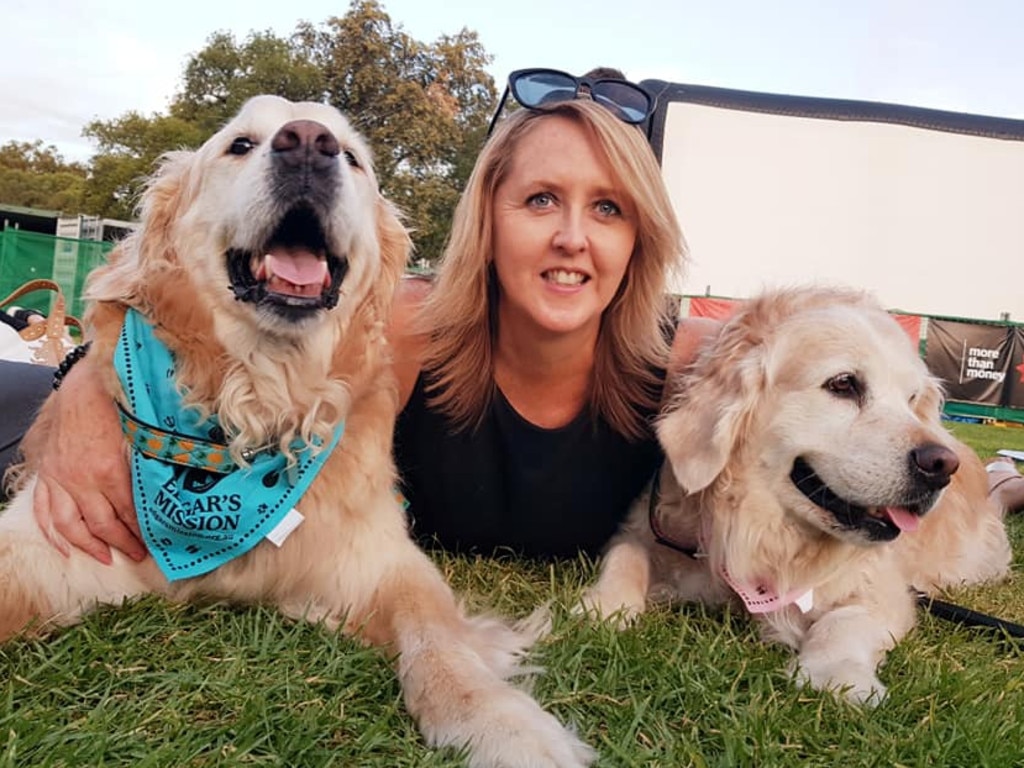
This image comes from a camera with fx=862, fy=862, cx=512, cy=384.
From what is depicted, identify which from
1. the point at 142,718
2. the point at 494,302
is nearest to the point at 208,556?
the point at 142,718

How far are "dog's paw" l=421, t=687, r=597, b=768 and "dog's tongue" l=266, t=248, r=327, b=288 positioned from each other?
1170 millimetres

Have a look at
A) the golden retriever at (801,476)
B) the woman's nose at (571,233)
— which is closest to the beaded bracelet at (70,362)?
the woman's nose at (571,233)

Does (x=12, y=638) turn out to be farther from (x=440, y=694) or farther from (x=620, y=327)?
(x=620, y=327)

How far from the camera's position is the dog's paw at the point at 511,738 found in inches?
62.1

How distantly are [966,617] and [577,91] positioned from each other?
2.13 meters

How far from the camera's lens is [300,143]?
7.06 feet

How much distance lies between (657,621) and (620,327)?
108 centimetres

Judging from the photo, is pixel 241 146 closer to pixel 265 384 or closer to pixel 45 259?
pixel 265 384

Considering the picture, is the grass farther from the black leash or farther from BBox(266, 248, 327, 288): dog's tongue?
BBox(266, 248, 327, 288): dog's tongue

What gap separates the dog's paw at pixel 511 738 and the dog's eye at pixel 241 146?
1539 mm

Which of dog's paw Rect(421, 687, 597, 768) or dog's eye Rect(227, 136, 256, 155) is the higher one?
dog's eye Rect(227, 136, 256, 155)

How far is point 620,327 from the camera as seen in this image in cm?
304

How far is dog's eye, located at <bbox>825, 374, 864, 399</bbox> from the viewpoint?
8.03 ft

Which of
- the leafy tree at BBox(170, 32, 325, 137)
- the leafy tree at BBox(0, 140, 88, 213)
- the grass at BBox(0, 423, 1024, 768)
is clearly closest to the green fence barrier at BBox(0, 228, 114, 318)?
the grass at BBox(0, 423, 1024, 768)
